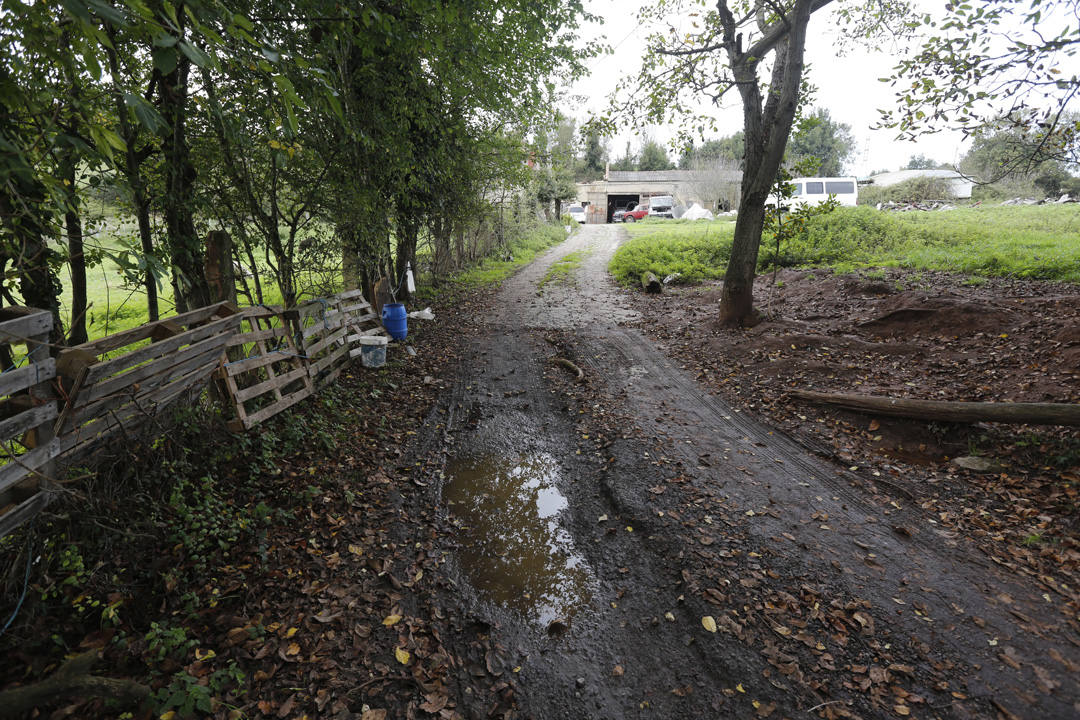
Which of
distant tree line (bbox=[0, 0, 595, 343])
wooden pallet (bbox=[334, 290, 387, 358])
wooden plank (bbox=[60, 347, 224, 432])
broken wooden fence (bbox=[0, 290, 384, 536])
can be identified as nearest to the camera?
distant tree line (bbox=[0, 0, 595, 343])

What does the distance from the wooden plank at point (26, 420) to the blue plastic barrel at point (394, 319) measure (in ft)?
19.8

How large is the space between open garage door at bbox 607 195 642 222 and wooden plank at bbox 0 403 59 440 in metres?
53.8

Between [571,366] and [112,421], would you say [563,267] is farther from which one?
[112,421]

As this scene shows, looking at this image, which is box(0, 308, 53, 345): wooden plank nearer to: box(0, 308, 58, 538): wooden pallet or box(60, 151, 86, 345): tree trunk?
box(0, 308, 58, 538): wooden pallet

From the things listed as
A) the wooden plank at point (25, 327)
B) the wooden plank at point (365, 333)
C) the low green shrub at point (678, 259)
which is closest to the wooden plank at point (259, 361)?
the wooden plank at point (365, 333)

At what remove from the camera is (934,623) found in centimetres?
312

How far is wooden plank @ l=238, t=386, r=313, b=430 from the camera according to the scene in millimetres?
4988

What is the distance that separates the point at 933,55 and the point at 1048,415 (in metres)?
4.73

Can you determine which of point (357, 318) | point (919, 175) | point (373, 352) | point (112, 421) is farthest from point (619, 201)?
point (112, 421)

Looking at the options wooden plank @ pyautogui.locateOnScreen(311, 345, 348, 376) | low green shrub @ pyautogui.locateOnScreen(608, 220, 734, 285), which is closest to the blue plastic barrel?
wooden plank @ pyautogui.locateOnScreen(311, 345, 348, 376)

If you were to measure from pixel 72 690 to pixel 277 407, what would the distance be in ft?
10.9

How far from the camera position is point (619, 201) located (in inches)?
2131

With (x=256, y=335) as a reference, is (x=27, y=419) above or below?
below

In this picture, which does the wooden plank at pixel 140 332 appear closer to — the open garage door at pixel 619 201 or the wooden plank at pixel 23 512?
the wooden plank at pixel 23 512
